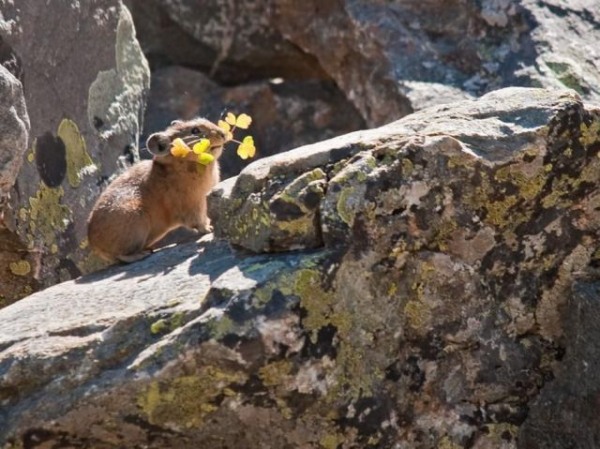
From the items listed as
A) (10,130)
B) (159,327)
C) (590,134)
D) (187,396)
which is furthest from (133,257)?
(590,134)

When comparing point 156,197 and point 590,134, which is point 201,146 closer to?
point 156,197

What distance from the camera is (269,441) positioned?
4.83 m

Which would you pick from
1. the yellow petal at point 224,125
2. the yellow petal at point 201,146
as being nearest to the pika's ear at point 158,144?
the yellow petal at point 224,125

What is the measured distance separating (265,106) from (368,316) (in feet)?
19.1

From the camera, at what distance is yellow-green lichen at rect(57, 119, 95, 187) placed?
305 inches

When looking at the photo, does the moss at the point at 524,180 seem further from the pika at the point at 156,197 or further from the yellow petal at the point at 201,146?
the pika at the point at 156,197

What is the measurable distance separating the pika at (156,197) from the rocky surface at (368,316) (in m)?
1.85

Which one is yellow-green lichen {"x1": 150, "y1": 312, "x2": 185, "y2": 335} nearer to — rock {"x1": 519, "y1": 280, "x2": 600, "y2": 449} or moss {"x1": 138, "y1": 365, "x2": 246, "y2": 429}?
moss {"x1": 138, "y1": 365, "x2": 246, "y2": 429}

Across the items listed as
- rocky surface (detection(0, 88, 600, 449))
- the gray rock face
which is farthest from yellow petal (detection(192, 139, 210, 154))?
rocky surface (detection(0, 88, 600, 449))

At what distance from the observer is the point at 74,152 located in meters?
7.79

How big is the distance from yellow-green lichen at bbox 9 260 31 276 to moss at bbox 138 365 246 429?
2.85 meters

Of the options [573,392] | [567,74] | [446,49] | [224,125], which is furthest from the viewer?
[446,49]

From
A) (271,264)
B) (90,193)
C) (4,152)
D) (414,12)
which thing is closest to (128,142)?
(90,193)

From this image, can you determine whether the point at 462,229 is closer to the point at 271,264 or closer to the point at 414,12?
the point at 271,264
